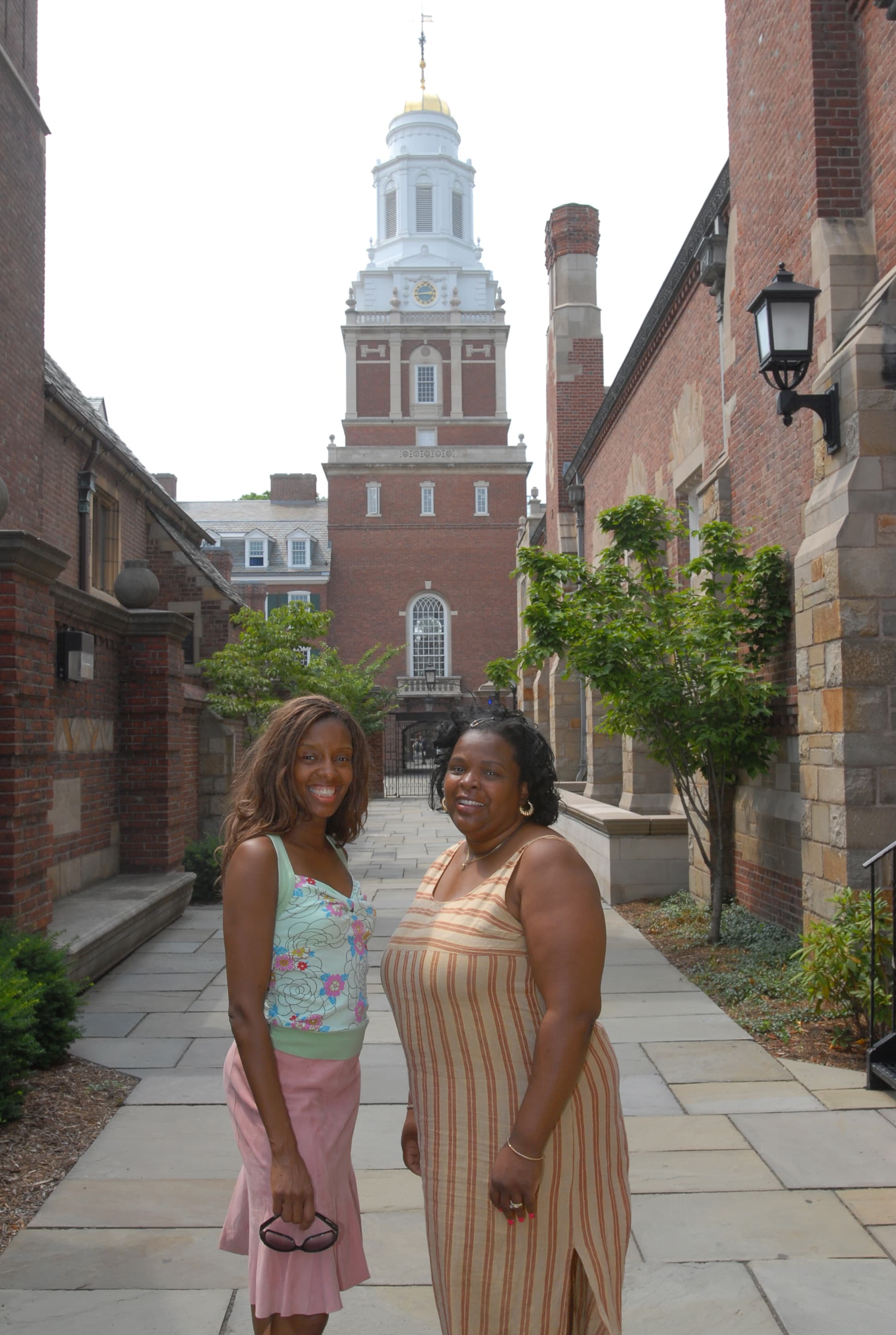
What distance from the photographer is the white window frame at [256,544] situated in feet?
163

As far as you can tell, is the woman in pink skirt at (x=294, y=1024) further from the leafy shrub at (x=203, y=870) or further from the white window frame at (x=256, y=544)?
the white window frame at (x=256, y=544)

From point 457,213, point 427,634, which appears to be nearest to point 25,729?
point 427,634

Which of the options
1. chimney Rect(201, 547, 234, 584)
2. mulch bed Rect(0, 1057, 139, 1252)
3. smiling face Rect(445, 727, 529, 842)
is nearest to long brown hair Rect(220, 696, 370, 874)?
smiling face Rect(445, 727, 529, 842)

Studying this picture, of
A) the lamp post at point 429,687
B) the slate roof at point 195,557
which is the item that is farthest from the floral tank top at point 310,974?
the lamp post at point 429,687

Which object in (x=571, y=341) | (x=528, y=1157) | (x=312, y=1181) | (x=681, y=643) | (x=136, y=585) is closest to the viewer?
(x=528, y=1157)

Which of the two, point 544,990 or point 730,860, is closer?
point 544,990

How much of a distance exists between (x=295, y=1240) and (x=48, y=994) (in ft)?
11.7

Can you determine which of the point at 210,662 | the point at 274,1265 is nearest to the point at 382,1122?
the point at 274,1265

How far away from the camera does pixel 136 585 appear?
35.7ft

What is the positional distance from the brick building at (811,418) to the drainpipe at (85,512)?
8.40 metres

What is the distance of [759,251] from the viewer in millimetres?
8523

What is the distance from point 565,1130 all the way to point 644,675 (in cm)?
611

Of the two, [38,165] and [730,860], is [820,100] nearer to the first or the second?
[730,860]

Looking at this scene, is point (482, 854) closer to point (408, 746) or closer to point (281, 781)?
point (281, 781)
